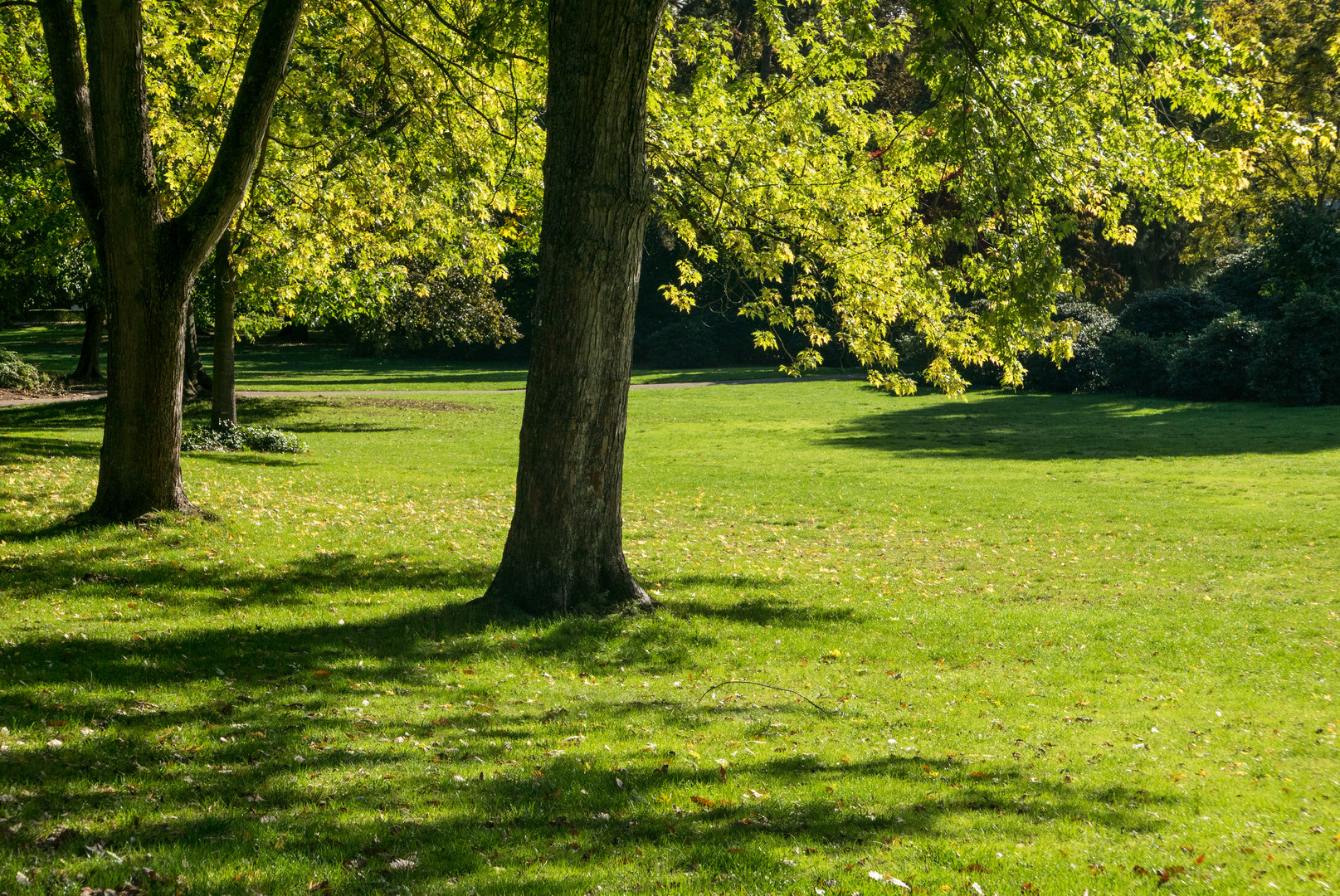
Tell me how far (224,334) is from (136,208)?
10.8m

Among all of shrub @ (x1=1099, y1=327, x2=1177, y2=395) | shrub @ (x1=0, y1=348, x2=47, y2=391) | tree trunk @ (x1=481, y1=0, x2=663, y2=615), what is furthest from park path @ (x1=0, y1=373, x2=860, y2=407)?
tree trunk @ (x1=481, y1=0, x2=663, y2=615)

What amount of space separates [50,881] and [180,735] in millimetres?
1826

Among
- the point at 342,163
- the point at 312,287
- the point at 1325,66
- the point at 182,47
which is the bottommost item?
the point at 312,287

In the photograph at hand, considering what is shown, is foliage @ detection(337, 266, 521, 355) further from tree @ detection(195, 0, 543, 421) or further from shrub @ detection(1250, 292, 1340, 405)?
shrub @ detection(1250, 292, 1340, 405)

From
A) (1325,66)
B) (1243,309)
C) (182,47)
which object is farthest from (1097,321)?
(182,47)

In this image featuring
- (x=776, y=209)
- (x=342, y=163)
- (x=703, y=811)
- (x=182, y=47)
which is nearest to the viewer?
(x=703, y=811)

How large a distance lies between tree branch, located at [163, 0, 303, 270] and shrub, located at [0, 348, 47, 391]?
82.7ft

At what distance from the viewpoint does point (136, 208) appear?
10242mm

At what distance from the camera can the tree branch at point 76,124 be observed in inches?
421

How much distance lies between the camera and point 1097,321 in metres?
36.8

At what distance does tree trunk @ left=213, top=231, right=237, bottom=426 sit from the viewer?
19.0 metres

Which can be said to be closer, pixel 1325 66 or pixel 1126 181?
pixel 1126 181

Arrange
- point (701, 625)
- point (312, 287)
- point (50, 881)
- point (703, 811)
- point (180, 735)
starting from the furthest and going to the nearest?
point (312, 287) → point (701, 625) → point (180, 735) → point (703, 811) → point (50, 881)

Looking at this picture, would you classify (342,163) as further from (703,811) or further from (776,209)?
Answer: (703,811)
